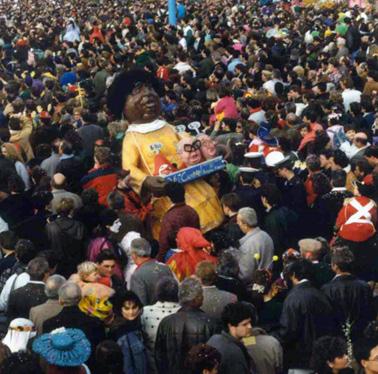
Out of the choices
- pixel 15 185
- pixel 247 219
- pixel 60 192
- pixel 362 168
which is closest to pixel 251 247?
pixel 247 219

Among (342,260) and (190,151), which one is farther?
(190,151)

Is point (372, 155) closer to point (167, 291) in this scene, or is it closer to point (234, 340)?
point (167, 291)

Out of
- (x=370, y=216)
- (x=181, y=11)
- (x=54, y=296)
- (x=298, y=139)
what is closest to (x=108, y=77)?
(x=298, y=139)

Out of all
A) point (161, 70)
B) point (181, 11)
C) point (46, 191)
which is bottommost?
point (181, 11)

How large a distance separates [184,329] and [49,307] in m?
1.10

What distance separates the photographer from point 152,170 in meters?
10.0

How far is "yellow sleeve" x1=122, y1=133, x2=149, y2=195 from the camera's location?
9.91m

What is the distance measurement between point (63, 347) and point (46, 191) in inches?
150

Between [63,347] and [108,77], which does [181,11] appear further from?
[63,347]

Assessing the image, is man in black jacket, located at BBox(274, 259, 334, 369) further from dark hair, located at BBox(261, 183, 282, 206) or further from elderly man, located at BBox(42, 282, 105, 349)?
dark hair, located at BBox(261, 183, 282, 206)

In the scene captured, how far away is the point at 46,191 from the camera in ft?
30.4

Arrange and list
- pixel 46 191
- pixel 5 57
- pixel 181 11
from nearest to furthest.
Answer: pixel 46 191 < pixel 5 57 < pixel 181 11

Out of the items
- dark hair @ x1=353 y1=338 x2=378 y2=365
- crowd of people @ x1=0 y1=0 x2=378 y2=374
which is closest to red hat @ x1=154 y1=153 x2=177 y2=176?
crowd of people @ x1=0 y1=0 x2=378 y2=374

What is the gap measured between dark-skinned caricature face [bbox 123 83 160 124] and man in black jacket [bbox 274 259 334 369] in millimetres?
4045
